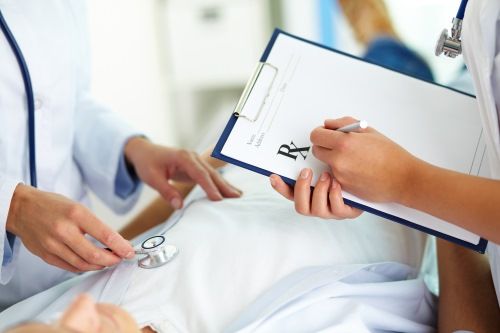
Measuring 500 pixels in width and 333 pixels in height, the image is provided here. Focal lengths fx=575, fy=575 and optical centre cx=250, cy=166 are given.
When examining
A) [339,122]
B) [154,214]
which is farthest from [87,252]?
[154,214]

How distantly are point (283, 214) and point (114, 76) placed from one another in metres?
1.58

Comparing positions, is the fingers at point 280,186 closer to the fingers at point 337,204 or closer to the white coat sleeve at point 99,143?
the fingers at point 337,204

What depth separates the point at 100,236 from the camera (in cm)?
70

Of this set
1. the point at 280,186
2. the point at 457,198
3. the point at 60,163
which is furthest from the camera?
the point at 60,163

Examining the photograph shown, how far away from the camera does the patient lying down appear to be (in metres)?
0.69

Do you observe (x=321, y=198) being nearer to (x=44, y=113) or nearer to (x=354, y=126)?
(x=354, y=126)

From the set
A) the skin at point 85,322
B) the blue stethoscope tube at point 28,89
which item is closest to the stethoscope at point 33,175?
the blue stethoscope tube at point 28,89

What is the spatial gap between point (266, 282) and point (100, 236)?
0.22 meters

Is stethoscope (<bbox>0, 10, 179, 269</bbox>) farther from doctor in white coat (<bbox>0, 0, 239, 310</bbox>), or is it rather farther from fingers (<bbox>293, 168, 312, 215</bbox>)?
fingers (<bbox>293, 168, 312, 215</bbox>)

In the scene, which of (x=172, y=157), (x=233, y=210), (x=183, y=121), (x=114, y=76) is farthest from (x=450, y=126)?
(x=183, y=121)

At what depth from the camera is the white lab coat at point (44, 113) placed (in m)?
0.87

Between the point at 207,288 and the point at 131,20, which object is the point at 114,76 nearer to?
the point at 131,20

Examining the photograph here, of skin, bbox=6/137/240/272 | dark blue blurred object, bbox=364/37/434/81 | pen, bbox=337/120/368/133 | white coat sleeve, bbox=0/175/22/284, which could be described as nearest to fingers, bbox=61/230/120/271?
skin, bbox=6/137/240/272

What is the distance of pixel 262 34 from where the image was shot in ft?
8.56
